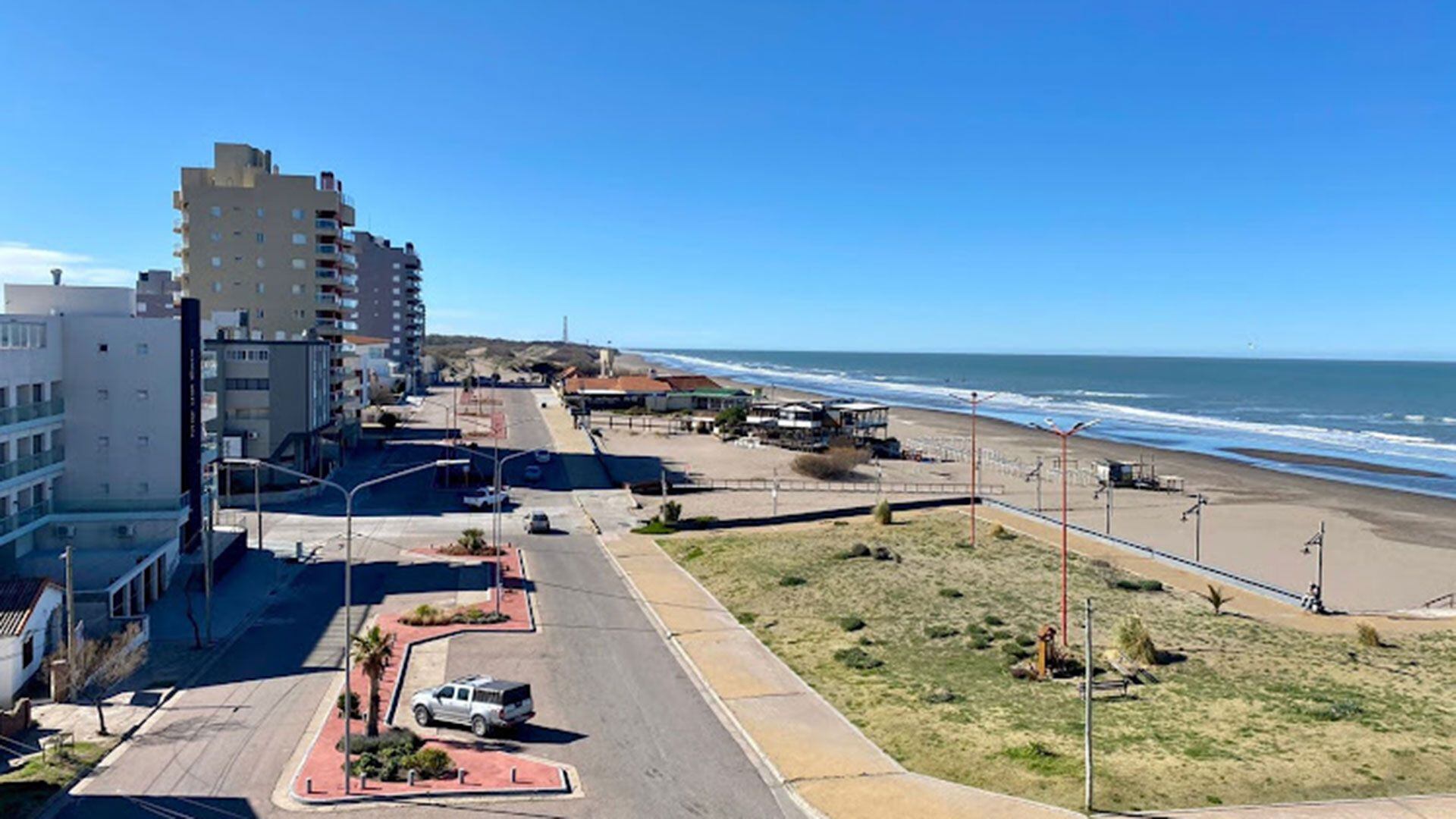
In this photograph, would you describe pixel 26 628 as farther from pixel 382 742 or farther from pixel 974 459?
pixel 974 459

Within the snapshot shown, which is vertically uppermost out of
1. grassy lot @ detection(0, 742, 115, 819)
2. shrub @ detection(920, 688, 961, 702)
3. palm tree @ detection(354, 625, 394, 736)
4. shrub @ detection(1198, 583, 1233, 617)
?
palm tree @ detection(354, 625, 394, 736)

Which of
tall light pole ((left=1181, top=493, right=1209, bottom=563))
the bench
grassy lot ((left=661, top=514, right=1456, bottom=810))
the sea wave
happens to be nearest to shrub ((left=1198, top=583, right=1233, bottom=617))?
grassy lot ((left=661, top=514, right=1456, bottom=810))

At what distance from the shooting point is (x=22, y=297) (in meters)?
41.0

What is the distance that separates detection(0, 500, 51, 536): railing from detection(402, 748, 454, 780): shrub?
21526 millimetres

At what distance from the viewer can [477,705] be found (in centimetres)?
2473

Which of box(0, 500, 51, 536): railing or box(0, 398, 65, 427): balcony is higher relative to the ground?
box(0, 398, 65, 427): balcony

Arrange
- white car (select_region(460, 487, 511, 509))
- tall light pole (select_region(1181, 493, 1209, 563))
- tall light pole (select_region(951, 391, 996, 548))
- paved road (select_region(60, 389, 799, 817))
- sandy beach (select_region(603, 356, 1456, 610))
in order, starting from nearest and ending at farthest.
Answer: paved road (select_region(60, 389, 799, 817)) → sandy beach (select_region(603, 356, 1456, 610)) → tall light pole (select_region(951, 391, 996, 548)) → tall light pole (select_region(1181, 493, 1209, 563)) → white car (select_region(460, 487, 511, 509))

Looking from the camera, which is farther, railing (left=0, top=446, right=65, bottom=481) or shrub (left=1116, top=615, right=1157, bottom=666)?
railing (left=0, top=446, right=65, bottom=481)

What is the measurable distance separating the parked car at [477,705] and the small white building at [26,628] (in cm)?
1080

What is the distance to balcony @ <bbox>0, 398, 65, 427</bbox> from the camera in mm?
35562

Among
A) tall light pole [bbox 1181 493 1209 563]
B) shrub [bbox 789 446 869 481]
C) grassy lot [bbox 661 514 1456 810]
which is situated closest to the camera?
grassy lot [bbox 661 514 1456 810]

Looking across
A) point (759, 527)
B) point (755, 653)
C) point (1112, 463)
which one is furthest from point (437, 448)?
point (755, 653)

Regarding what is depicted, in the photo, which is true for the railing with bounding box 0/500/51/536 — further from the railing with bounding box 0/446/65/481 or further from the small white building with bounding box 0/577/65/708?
the small white building with bounding box 0/577/65/708

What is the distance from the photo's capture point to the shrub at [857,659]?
30438mm
